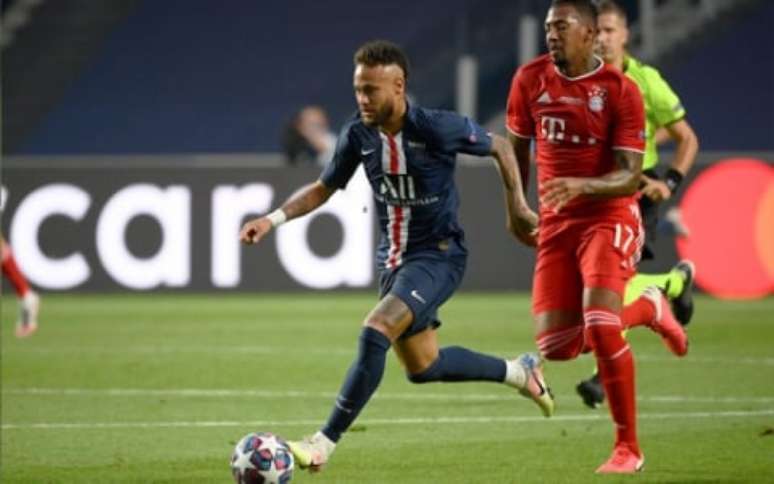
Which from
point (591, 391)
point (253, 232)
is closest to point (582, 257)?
point (253, 232)

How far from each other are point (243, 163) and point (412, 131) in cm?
1171

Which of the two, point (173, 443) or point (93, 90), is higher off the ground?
point (173, 443)

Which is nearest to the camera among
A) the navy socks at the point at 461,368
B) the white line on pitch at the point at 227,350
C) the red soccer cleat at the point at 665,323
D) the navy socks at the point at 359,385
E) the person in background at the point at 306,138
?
the navy socks at the point at 359,385

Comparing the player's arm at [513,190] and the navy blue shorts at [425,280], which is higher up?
the player's arm at [513,190]

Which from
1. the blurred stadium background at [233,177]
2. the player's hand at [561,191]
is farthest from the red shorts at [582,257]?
the blurred stadium background at [233,177]

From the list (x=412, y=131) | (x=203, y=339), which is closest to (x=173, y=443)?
(x=412, y=131)

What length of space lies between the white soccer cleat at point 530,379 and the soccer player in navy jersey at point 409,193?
18.5 inches

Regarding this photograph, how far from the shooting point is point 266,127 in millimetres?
26484

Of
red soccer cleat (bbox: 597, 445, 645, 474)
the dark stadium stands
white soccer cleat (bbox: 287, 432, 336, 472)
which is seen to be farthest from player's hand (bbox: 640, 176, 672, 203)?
the dark stadium stands

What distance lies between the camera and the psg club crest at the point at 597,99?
27.9ft

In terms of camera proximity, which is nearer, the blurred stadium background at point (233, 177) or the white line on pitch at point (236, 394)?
the white line on pitch at point (236, 394)

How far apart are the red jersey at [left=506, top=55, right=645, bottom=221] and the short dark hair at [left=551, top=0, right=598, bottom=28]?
227 millimetres

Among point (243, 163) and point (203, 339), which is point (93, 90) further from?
point (203, 339)

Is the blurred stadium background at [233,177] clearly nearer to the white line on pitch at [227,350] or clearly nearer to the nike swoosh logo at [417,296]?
the white line on pitch at [227,350]
